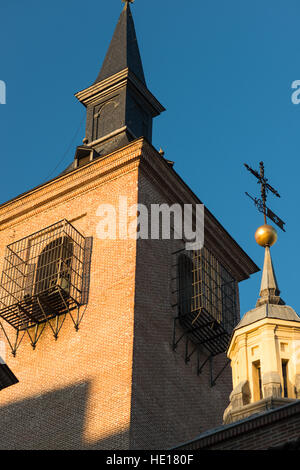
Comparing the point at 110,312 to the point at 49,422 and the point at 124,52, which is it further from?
the point at 124,52

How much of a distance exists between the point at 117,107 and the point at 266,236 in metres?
8.91

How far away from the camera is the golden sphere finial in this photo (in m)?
25.1

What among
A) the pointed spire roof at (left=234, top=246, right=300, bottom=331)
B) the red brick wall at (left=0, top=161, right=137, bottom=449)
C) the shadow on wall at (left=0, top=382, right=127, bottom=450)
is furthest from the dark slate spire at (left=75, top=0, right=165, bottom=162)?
the shadow on wall at (left=0, top=382, right=127, bottom=450)

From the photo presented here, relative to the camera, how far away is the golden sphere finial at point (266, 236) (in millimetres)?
25078

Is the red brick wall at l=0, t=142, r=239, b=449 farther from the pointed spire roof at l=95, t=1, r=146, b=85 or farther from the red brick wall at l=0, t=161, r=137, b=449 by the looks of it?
the pointed spire roof at l=95, t=1, r=146, b=85

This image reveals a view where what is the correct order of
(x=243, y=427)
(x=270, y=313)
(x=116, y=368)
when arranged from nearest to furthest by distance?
(x=243, y=427), (x=270, y=313), (x=116, y=368)

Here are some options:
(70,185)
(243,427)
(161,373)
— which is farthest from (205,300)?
(243,427)

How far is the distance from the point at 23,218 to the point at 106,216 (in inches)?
135

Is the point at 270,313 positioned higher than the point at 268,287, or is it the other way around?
the point at 268,287

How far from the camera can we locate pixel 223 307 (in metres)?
29.0

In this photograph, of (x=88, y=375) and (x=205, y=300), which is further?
(x=205, y=300)

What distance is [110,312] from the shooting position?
1001 inches

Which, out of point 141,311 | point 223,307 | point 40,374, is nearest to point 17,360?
point 40,374
